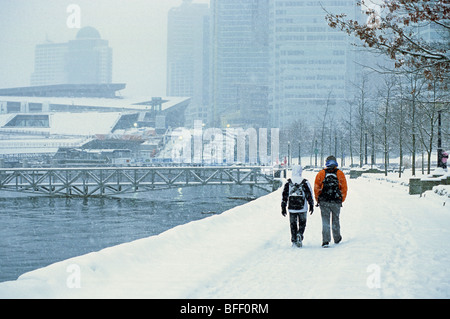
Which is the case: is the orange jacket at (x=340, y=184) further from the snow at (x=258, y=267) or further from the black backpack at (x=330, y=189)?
the snow at (x=258, y=267)

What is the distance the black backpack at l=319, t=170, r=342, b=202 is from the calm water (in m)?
9.51

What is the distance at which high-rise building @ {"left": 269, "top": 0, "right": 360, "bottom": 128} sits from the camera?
172 metres

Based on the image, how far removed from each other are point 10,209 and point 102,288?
31529 mm

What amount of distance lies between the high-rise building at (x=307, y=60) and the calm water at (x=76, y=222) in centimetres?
13084

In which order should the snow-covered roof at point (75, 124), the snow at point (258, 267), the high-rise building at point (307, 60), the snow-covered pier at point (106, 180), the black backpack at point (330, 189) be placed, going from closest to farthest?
the snow at point (258, 267), the black backpack at point (330, 189), the snow-covered pier at point (106, 180), the snow-covered roof at point (75, 124), the high-rise building at point (307, 60)

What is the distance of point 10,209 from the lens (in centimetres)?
3581

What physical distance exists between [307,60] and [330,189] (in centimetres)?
16829

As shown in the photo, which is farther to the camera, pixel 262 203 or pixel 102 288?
pixel 262 203

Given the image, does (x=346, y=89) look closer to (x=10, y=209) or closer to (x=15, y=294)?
(x=10, y=209)

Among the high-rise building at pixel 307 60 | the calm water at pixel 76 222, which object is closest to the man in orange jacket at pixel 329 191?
the calm water at pixel 76 222

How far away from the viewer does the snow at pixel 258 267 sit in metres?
6.77

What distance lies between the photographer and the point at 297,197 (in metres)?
10.1

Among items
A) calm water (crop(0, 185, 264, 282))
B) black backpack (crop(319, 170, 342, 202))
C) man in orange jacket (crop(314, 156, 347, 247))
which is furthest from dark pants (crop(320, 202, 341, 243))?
calm water (crop(0, 185, 264, 282))
